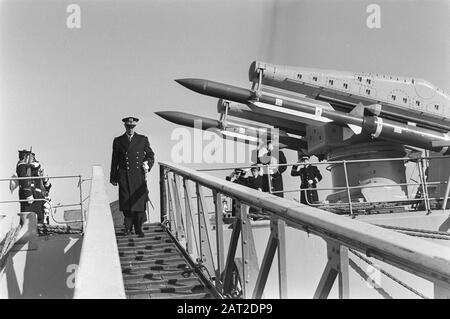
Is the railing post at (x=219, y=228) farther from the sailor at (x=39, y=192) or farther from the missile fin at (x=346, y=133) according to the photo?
the missile fin at (x=346, y=133)

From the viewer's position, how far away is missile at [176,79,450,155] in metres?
11.1

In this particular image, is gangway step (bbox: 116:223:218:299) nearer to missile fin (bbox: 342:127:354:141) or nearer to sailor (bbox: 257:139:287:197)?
sailor (bbox: 257:139:287:197)

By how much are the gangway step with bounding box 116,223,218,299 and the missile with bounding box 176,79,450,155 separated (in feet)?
23.3

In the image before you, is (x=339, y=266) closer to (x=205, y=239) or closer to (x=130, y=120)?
(x=205, y=239)

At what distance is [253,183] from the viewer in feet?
33.1

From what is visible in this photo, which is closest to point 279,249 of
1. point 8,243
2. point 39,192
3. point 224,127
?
point 8,243

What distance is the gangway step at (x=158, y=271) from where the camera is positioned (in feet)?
11.3

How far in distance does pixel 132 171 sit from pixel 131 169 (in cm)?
3

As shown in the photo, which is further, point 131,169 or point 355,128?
point 355,128

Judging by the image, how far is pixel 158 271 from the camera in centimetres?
404

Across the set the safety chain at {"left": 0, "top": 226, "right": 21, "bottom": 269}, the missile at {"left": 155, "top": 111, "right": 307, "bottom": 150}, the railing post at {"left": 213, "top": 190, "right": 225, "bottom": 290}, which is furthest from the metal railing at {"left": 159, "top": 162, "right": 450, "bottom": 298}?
the missile at {"left": 155, "top": 111, "right": 307, "bottom": 150}

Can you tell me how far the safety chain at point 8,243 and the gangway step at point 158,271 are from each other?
1292mm
